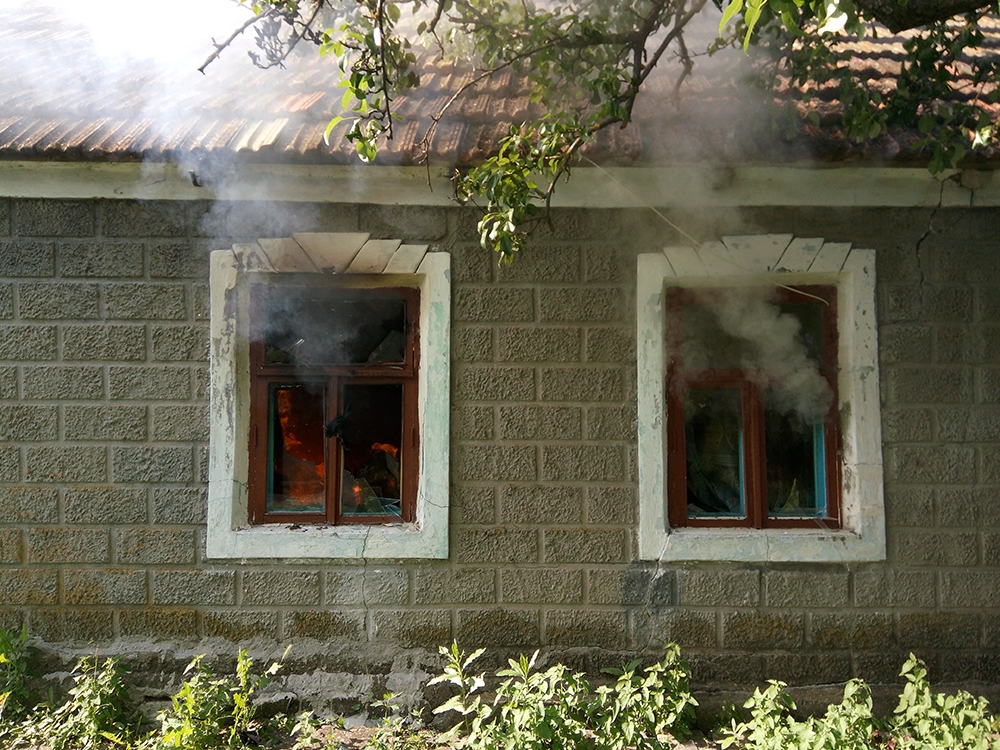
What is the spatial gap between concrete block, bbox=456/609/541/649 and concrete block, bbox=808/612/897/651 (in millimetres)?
1427

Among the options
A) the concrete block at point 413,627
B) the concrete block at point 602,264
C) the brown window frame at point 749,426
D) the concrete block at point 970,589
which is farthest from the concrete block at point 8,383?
the concrete block at point 970,589

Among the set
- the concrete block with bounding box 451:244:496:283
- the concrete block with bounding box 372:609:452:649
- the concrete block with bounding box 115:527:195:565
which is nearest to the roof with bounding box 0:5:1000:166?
the concrete block with bounding box 451:244:496:283

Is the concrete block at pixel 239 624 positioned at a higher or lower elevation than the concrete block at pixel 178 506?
lower

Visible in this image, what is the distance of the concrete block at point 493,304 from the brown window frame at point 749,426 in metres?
0.77

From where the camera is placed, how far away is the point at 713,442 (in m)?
3.88

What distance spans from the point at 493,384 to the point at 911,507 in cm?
222

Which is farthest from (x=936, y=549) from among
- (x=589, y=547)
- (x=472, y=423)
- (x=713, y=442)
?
(x=472, y=423)

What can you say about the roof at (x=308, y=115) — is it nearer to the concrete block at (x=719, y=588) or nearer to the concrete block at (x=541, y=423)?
the concrete block at (x=541, y=423)

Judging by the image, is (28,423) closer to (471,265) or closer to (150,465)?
(150,465)

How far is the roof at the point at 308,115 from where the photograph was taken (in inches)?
135

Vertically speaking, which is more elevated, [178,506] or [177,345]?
[177,345]

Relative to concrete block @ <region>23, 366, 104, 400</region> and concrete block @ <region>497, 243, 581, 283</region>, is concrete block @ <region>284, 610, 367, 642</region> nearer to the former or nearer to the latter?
concrete block @ <region>23, 366, 104, 400</region>

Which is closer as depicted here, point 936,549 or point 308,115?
point 936,549

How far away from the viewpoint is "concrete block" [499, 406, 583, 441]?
3664mm
